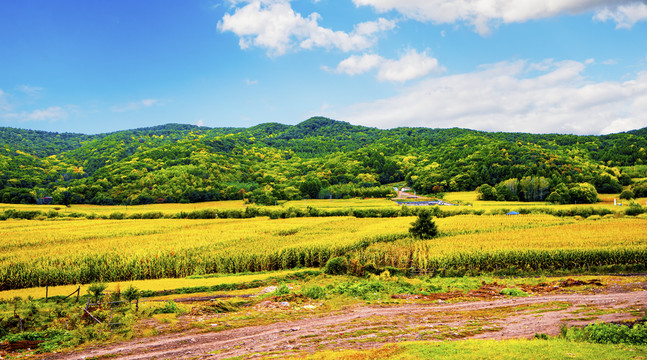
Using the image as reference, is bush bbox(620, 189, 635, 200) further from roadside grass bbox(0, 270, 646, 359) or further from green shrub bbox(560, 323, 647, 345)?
green shrub bbox(560, 323, 647, 345)

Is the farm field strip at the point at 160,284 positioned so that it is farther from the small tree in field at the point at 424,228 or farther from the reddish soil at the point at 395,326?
the small tree in field at the point at 424,228

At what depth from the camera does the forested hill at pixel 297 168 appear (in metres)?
86.1

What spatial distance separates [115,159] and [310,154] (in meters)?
74.8

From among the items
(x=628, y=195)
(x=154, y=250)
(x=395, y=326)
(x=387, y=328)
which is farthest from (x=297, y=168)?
(x=387, y=328)

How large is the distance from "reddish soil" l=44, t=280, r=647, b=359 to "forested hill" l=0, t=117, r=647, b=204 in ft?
217

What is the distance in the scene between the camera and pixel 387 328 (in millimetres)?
15289

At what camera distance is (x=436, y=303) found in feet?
64.8

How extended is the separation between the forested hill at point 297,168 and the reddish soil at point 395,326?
217 feet

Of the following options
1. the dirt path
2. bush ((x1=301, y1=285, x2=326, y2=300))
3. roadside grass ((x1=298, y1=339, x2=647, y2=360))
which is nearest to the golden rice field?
bush ((x1=301, y1=285, x2=326, y2=300))

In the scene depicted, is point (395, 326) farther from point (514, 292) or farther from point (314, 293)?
point (514, 292)

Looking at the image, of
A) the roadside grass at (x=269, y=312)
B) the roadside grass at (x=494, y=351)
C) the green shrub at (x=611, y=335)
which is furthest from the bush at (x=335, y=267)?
the green shrub at (x=611, y=335)

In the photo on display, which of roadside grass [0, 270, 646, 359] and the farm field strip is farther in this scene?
the farm field strip

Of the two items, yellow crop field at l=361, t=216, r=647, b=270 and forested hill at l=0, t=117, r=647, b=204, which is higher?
forested hill at l=0, t=117, r=647, b=204

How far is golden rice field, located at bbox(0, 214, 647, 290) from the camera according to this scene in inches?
1076
